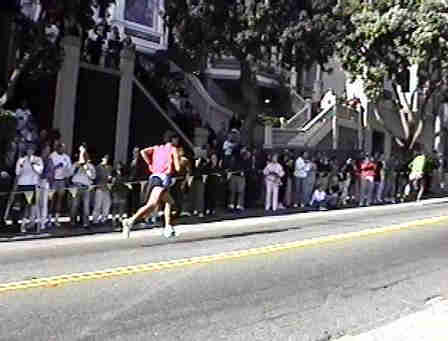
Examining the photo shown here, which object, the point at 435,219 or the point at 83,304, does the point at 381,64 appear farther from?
the point at 83,304

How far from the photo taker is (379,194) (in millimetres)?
23047

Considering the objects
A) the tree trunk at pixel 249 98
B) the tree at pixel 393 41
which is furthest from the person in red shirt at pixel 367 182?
the tree at pixel 393 41

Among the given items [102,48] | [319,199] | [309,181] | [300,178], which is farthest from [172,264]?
[102,48]

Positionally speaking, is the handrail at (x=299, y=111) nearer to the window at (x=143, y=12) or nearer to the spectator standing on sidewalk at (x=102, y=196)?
the window at (x=143, y=12)

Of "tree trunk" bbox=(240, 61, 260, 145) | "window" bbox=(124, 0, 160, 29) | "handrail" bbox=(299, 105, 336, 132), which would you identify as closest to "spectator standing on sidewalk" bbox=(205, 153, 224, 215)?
"tree trunk" bbox=(240, 61, 260, 145)

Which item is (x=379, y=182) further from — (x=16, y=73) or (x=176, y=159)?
(x=176, y=159)

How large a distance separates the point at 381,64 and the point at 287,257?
723 inches

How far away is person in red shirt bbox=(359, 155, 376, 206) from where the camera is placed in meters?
22.3

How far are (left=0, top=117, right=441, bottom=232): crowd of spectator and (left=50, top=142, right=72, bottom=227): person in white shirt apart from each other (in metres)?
0.02

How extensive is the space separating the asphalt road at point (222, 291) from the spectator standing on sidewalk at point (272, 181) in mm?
6849

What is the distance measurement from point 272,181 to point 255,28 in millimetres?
6160

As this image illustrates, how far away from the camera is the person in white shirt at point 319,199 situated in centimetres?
2033

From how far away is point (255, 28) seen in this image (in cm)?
2323

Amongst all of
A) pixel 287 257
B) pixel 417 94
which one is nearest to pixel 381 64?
pixel 417 94
